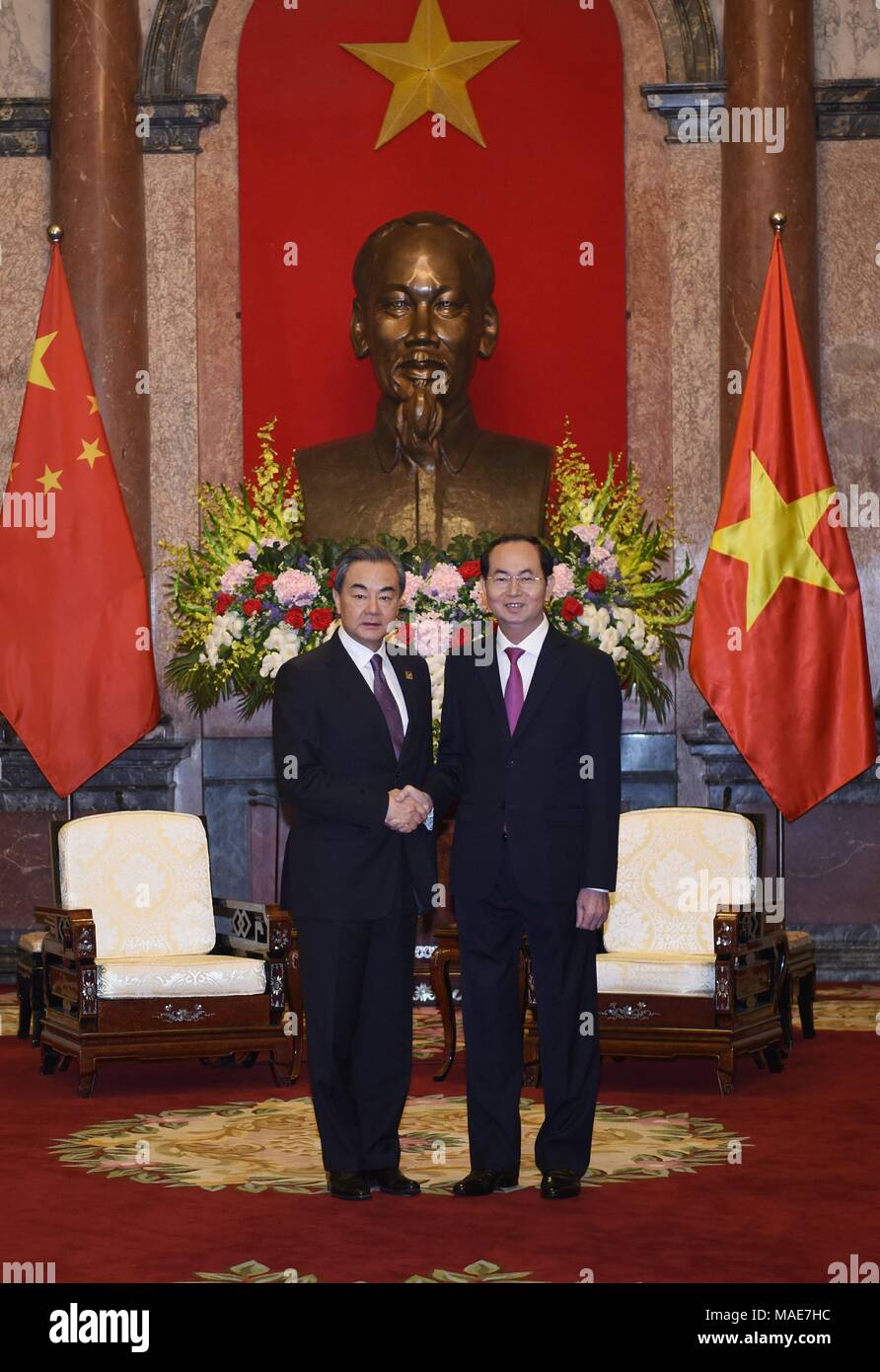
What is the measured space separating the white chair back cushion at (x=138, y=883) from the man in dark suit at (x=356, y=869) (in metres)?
2.25

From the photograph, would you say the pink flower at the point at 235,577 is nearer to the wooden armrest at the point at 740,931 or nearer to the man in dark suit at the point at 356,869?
the wooden armrest at the point at 740,931

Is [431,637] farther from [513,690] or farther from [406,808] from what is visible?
[406,808]

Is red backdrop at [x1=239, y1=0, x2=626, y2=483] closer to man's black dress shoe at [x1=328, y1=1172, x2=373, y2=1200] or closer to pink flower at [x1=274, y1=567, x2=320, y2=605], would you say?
pink flower at [x1=274, y1=567, x2=320, y2=605]

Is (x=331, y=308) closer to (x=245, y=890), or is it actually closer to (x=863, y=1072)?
(x=245, y=890)

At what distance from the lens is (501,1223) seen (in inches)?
171

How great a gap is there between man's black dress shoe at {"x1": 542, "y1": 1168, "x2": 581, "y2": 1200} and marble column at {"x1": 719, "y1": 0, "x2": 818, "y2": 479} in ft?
16.2

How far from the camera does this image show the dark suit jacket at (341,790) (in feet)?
15.0

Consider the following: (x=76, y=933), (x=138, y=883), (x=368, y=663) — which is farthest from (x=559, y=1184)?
(x=138, y=883)

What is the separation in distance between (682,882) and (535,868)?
224 centimetres

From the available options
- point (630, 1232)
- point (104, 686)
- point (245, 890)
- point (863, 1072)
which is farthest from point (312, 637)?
point (630, 1232)

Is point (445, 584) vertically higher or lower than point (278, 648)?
higher

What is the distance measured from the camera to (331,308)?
927cm

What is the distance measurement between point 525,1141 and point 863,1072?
5.24 feet

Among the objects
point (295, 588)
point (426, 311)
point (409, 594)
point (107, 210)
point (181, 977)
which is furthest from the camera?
point (107, 210)
